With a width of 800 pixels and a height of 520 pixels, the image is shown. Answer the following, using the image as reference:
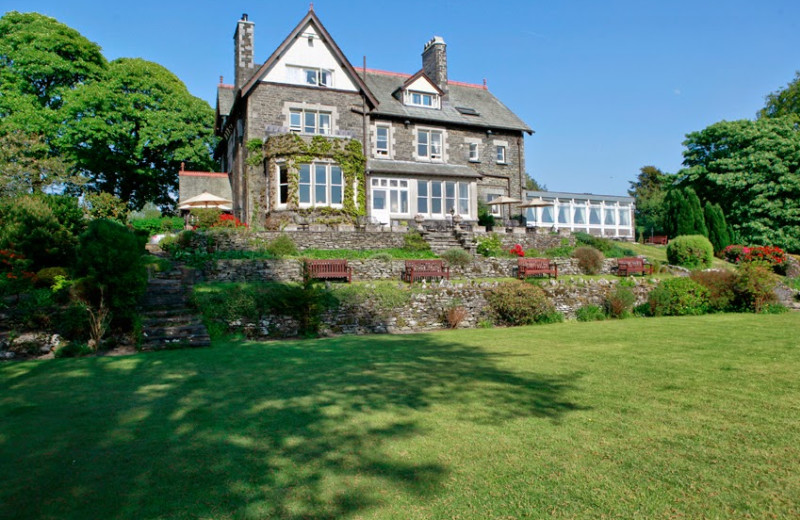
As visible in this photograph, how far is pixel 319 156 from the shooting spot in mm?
26297

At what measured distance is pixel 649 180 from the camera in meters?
63.3

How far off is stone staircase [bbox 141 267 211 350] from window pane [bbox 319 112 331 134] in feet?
49.6

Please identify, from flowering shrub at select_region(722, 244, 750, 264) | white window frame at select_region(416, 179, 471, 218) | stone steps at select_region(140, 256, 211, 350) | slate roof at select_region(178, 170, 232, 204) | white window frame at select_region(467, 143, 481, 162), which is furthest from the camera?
white window frame at select_region(467, 143, 481, 162)

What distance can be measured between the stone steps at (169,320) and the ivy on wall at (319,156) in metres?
12.2

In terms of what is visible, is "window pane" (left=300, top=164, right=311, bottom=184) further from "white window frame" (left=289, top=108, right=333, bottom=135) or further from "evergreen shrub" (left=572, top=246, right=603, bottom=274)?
"evergreen shrub" (left=572, top=246, right=603, bottom=274)

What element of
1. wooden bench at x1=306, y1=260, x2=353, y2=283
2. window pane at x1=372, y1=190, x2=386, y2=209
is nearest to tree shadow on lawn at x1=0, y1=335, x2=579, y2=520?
wooden bench at x1=306, y1=260, x2=353, y2=283

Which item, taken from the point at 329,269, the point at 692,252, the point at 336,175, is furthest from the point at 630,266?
the point at 336,175

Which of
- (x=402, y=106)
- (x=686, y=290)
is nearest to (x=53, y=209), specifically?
(x=686, y=290)

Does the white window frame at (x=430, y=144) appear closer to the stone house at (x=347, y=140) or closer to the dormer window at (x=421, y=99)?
the stone house at (x=347, y=140)

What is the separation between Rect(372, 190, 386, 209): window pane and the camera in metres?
28.4

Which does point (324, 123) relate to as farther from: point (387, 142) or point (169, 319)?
point (169, 319)

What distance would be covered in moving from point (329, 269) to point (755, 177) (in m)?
31.5

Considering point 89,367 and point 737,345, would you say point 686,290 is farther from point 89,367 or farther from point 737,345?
point 89,367

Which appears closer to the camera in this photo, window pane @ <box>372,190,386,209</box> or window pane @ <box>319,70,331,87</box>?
window pane @ <box>319,70,331,87</box>
